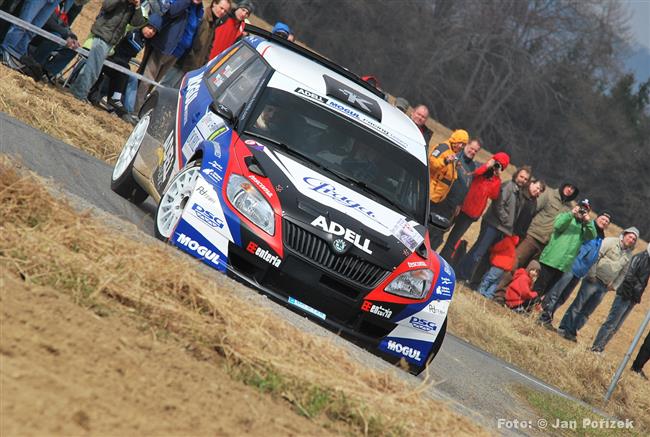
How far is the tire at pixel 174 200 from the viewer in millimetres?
9078

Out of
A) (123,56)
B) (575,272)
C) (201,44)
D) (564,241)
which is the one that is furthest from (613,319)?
(123,56)

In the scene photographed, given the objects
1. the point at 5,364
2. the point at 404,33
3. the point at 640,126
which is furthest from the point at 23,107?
the point at 640,126

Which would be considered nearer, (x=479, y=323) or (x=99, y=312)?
(x=99, y=312)

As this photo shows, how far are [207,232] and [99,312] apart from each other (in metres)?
2.95

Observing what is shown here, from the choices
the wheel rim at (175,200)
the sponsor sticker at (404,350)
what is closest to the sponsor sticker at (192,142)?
the wheel rim at (175,200)

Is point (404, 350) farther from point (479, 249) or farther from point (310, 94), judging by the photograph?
point (479, 249)

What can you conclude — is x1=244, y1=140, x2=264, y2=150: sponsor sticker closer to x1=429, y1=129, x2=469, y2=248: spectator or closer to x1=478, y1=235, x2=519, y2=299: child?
x1=429, y1=129, x2=469, y2=248: spectator

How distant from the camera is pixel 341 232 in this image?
348 inches

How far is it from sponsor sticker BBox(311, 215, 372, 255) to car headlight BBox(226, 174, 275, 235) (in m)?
0.34

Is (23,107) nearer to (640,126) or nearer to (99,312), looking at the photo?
(99,312)

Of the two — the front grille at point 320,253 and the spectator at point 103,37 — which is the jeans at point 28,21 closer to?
the spectator at point 103,37

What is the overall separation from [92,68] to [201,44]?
2.50 m

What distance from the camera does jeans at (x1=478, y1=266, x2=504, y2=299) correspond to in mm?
18281

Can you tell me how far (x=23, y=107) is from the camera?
1349 cm
